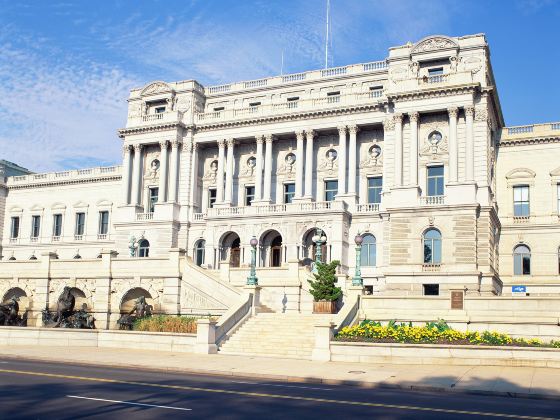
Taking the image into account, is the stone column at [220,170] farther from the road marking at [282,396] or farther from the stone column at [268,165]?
the road marking at [282,396]

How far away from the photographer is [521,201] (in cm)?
5784

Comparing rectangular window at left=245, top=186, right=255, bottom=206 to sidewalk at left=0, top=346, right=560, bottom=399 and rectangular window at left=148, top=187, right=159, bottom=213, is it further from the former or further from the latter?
sidewalk at left=0, top=346, right=560, bottom=399

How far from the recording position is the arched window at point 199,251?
63.1 metres

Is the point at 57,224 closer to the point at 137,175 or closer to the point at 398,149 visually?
the point at 137,175

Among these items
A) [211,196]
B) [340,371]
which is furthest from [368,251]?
[340,371]

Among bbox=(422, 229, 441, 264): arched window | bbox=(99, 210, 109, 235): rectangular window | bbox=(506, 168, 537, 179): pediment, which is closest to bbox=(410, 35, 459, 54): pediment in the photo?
bbox=(506, 168, 537, 179): pediment

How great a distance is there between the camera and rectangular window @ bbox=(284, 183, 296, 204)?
62.6m

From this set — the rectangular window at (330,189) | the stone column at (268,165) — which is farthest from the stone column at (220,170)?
the rectangular window at (330,189)

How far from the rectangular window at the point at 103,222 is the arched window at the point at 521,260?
42962mm

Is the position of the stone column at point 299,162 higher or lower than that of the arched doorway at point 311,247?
higher

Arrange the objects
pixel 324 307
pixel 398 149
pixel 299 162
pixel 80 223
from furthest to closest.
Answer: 1. pixel 80 223
2. pixel 299 162
3. pixel 398 149
4. pixel 324 307

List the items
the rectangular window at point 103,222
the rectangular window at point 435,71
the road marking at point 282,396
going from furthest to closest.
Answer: the rectangular window at point 103,222 < the rectangular window at point 435,71 < the road marking at point 282,396

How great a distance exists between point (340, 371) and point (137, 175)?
46.1 meters

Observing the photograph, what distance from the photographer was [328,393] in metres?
18.4
